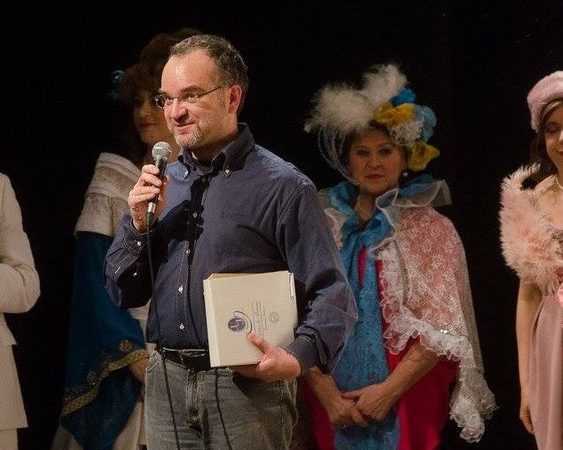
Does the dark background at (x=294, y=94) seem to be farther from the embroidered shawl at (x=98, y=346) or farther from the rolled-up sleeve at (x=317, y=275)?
the rolled-up sleeve at (x=317, y=275)

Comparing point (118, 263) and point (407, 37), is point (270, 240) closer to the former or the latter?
point (118, 263)

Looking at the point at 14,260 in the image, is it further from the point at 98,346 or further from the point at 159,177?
the point at 159,177

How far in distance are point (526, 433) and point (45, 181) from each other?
1.97 m

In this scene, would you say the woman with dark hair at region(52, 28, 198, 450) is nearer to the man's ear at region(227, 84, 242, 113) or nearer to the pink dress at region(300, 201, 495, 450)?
the pink dress at region(300, 201, 495, 450)

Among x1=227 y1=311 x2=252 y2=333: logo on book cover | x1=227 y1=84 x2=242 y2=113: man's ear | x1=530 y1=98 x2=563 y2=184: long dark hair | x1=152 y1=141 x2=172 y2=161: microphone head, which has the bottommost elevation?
x1=227 y1=311 x2=252 y2=333: logo on book cover

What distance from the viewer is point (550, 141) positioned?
344 centimetres

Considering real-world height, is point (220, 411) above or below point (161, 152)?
below

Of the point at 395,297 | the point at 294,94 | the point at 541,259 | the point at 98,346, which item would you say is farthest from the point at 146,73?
the point at 541,259

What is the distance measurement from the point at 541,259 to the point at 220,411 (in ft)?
4.35

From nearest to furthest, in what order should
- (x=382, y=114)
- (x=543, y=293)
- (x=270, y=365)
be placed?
(x=270, y=365), (x=543, y=293), (x=382, y=114)

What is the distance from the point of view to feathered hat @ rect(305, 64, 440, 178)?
3.78m

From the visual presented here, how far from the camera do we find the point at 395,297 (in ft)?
11.8

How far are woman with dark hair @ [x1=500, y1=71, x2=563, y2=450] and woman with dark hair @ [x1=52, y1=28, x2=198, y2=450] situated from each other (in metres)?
1.19

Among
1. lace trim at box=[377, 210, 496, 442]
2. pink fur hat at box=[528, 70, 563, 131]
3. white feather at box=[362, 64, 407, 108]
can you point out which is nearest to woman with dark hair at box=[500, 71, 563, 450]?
pink fur hat at box=[528, 70, 563, 131]
